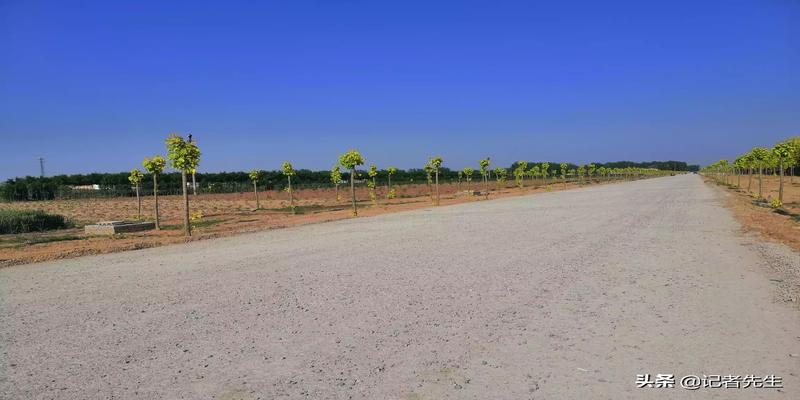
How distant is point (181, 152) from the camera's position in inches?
647

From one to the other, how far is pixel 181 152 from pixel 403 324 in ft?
42.5

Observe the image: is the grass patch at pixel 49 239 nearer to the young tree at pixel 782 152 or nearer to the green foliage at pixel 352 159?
the green foliage at pixel 352 159

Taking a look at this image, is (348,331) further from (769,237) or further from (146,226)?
(146,226)

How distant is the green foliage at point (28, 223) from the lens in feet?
68.5

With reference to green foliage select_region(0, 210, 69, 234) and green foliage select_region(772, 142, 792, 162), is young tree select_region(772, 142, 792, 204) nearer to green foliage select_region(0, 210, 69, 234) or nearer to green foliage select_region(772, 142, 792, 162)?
green foliage select_region(772, 142, 792, 162)

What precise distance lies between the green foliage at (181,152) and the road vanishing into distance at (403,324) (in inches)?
231

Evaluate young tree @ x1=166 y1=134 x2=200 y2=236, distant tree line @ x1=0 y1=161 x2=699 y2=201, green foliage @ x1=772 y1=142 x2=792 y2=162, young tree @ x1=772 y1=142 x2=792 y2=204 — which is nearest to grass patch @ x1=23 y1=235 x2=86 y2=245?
young tree @ x1=166 y1=134 x2=200 y2=236

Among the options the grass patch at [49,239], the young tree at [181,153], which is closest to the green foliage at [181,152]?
the young tree at [181,153]

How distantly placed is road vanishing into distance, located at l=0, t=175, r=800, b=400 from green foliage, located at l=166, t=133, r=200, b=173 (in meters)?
5.86

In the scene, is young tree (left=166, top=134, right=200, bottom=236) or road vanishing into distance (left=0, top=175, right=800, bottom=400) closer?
road vanishing into distance (left=0, top=175, right=800, bottom=400)

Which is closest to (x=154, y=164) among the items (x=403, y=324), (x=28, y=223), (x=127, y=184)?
(x=28, y=223)

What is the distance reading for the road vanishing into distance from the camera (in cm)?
413

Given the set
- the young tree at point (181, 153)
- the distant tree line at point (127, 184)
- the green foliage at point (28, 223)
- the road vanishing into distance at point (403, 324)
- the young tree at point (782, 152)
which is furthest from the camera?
the distant tree line at point (127, 184)

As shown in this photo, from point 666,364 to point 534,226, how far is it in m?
11.7
